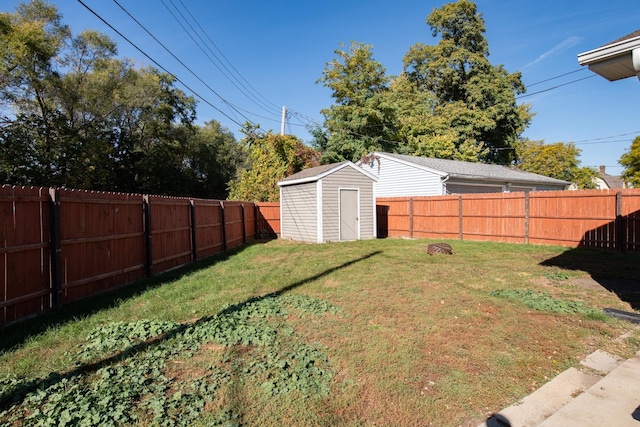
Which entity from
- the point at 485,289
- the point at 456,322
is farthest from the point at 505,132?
the point at 456,322

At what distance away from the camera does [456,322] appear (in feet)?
14.1

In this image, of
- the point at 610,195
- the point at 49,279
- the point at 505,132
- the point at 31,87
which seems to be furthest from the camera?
the point at 505,132

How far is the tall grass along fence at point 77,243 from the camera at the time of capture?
4.26 metres

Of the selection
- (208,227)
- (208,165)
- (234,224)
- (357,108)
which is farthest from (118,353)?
(208,165)

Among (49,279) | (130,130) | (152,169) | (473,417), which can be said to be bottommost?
(473,417)

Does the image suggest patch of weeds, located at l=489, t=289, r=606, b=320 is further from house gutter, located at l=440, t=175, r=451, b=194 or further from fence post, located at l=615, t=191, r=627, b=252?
house gutter, located at l=440, t=175, r=451, b=194

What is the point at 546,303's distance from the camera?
496cm

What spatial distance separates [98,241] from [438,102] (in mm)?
30948

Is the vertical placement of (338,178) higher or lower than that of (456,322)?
higher

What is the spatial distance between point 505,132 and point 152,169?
91.7 ft

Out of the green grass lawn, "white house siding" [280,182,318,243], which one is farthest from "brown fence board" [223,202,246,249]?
the green grass lawn

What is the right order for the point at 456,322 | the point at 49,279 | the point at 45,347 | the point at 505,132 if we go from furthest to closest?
the point at 505,132 → the point at 49,279 → the point at 456,322 → the point at 45,347

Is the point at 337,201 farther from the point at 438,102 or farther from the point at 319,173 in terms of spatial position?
the point at 438,102

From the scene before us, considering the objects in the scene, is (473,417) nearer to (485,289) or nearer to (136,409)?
(136,409)
